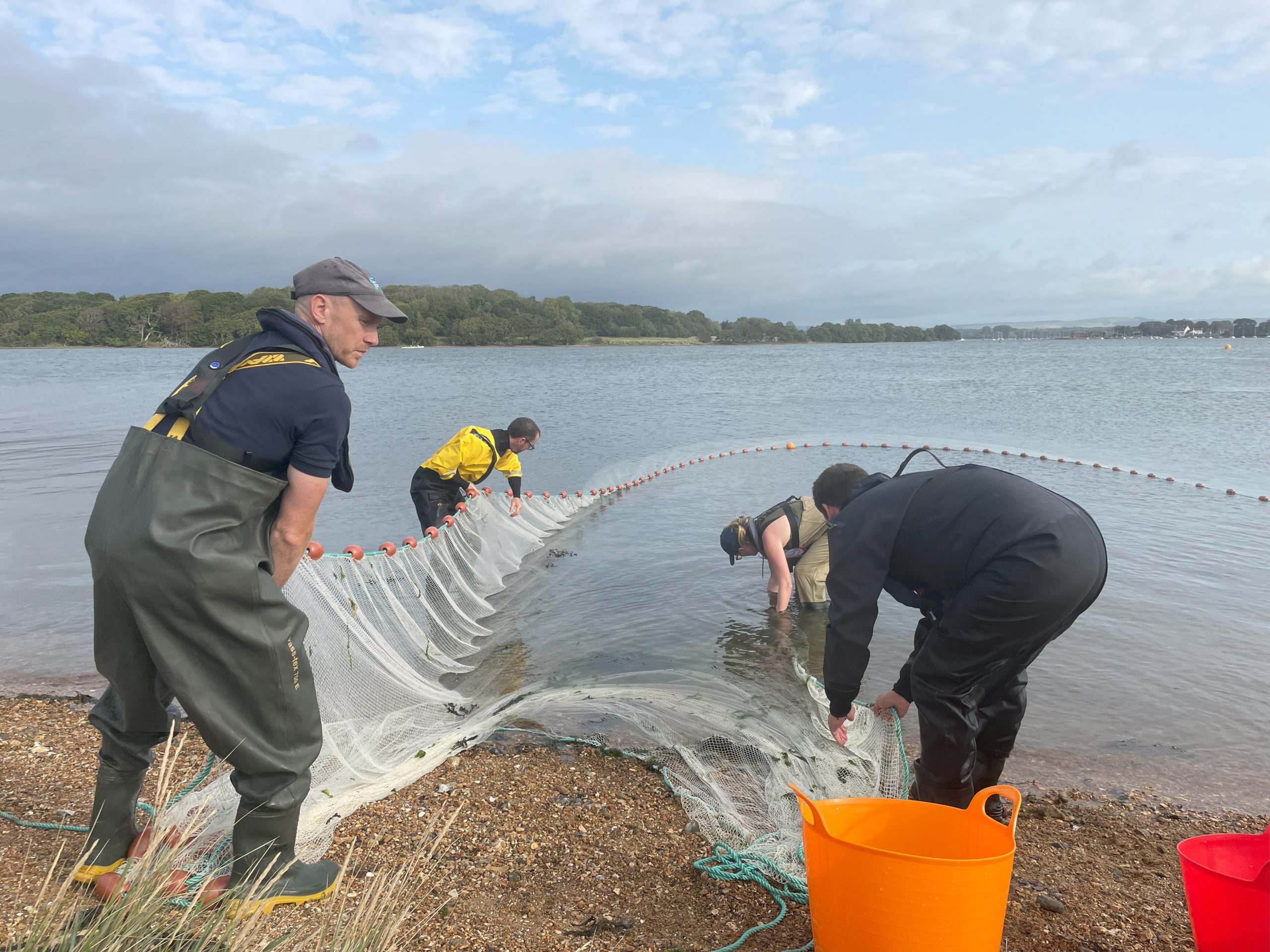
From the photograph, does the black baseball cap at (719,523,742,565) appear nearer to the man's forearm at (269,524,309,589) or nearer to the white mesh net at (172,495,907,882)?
the white mesh net at (172,495,907,882)

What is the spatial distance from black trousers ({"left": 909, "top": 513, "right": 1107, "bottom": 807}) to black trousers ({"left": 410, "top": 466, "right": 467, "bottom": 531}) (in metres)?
5.59

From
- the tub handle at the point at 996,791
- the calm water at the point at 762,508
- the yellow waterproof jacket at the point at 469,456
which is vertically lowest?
the calm water at the point at 762,508

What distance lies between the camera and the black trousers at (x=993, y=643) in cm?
289

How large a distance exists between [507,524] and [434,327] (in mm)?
78248

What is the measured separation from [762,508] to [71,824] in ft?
34.5

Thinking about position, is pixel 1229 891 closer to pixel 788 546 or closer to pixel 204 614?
pixel 204 614

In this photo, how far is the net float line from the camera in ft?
19.5

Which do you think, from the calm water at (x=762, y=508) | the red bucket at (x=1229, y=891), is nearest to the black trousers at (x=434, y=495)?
the calm water at (x=762, y=508)

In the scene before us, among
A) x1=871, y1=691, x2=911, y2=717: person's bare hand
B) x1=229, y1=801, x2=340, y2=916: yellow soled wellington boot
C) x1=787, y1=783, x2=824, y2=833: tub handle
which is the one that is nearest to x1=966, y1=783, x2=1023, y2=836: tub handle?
x1=787, y1=783, x2=824, y2=833: tub handle

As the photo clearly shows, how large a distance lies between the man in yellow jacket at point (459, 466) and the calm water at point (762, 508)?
108 centimetres

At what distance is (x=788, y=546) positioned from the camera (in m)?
6.91

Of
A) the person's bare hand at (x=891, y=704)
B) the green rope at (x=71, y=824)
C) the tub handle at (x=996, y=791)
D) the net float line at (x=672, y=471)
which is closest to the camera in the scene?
the tub handle at (x=996, y=791)

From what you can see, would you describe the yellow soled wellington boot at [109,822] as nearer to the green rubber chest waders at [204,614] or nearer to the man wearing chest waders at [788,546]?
the green rubber chest waders at [204,614]

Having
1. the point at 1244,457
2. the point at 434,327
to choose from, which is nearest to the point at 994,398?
the point at 1244,457
